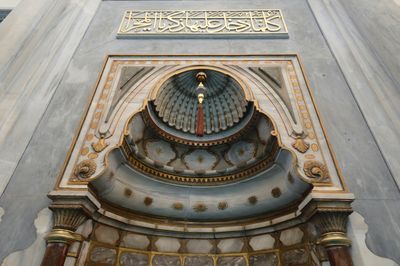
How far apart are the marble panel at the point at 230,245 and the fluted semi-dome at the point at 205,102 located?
1.59 metres

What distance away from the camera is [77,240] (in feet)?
7.74

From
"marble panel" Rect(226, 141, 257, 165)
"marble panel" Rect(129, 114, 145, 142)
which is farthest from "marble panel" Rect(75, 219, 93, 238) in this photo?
"marble panel" Rect(226, 141, 257, 165)

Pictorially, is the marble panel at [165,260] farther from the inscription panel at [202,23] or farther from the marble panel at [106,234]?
the inscription panel at [202,23]

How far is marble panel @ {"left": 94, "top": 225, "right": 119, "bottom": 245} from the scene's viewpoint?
8.93 feet

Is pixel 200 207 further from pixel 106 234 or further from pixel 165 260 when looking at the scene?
pixel 106 234

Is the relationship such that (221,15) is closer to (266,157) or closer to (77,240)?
(266,157)

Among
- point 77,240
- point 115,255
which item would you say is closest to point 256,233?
point 115,255

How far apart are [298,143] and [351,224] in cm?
95

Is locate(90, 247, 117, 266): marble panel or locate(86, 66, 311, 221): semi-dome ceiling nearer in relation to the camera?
locate(90, 247, 117, 266): marble panel

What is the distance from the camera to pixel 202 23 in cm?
461

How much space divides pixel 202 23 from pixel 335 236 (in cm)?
394

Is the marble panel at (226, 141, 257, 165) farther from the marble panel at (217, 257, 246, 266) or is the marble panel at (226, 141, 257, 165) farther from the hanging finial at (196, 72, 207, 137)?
the marble panel at (217, 257, 246, 266)

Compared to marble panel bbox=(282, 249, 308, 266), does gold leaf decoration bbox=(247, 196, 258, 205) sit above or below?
above

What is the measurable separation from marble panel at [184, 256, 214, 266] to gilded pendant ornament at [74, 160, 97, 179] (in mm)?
1560
